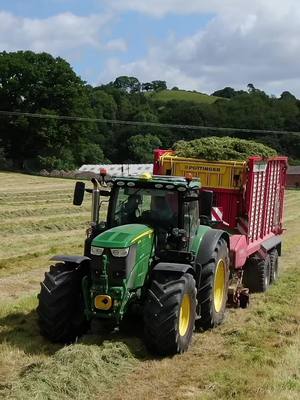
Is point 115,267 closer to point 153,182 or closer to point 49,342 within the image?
point 49,342

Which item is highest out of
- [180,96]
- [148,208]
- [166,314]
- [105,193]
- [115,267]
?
[180,96]

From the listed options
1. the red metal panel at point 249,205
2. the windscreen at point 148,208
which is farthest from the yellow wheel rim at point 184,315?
the red metal panel at point 249,205

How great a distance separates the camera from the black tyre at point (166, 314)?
6906 mm

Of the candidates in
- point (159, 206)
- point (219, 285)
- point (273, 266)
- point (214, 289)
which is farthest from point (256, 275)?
point (159, 206)

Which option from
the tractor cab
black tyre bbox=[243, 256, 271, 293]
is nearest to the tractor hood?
the tractor cab

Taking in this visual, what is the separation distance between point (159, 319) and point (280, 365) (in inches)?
53.0

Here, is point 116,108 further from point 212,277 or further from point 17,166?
point 212,277

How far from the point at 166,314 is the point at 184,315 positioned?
57 centimetres

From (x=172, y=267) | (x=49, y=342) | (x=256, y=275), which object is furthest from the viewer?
(x=256, y=275)

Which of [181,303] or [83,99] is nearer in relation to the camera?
[181,303]

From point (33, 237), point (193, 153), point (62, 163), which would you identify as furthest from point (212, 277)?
point (62, 163)

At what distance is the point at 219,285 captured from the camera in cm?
888

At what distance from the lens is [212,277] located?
8094 mm

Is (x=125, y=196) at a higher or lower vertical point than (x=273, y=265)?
higher
